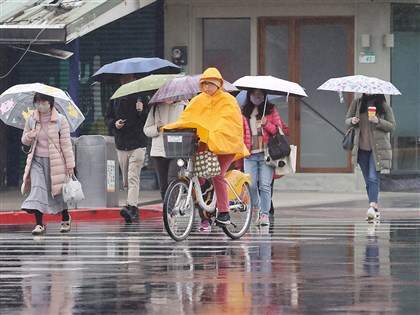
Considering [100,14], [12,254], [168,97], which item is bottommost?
[12,254]

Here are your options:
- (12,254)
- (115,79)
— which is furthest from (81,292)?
(115,79)

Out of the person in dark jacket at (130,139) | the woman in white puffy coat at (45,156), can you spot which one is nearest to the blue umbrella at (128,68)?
the person in dark jacket at (130,139)

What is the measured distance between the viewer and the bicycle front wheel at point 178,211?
15148mm

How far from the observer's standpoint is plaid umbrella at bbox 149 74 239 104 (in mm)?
17312

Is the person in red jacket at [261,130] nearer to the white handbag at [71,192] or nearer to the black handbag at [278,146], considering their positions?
the black handbag at [278,146]

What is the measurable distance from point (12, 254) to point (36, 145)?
288cm

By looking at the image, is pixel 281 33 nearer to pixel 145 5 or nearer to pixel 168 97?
pixel 145 5

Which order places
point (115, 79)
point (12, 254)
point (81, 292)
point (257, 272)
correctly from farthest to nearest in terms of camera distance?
1. point (115, 79)
2. point (12, 254)
3. point (257, 272)
4. point (81, 292)

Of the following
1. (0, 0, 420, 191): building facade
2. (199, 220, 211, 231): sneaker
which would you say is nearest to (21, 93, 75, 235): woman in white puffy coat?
(199, 220, 211, 231): sneaker

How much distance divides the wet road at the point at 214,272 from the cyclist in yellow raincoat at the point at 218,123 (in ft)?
2.05

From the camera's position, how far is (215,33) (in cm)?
2684

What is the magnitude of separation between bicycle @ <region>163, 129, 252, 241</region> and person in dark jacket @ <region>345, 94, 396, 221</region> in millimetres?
3293

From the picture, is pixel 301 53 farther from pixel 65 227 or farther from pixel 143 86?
pixel 65 227

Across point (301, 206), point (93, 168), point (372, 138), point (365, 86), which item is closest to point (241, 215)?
point (372, 138)
